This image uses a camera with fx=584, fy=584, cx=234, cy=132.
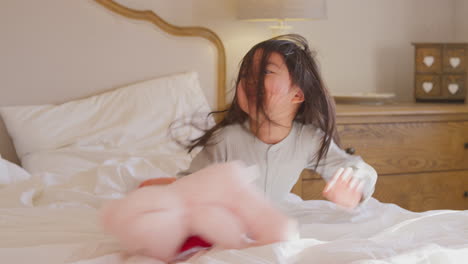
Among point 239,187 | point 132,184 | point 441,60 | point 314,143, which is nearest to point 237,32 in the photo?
point 441,60

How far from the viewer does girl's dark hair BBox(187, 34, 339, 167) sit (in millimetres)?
1144

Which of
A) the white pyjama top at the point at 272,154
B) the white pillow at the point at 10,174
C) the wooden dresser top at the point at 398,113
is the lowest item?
the wooden dresser top at the point at 398,113

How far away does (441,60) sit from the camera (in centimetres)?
268

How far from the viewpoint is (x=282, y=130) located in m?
1.22

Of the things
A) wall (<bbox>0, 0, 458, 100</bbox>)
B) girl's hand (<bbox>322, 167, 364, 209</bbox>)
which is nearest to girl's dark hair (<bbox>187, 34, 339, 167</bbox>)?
girl's hand (<bbox>322, 167, 364, 209</bbox>)

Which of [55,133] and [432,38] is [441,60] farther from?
[55,133]

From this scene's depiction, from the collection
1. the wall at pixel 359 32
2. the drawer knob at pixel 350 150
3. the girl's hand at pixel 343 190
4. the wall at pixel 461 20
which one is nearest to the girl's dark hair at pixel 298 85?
the girl's hand at pixel 343 190

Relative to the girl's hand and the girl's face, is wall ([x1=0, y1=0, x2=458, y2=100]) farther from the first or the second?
the girl's hand

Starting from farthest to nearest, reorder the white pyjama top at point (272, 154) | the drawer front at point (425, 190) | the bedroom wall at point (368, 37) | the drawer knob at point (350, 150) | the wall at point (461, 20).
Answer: the wall at point (461, 20), the bedroom wall at point (368, 37), the drawer front at point (425, 190), the drawer knob at point (350, 150), the white pyjama top at point (272, 154)

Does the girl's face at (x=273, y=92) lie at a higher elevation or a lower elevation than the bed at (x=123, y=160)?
higher

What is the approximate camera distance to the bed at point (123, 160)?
3.11 ft

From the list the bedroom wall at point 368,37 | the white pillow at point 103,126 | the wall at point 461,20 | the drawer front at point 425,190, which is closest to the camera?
the white pillow at point 103,126

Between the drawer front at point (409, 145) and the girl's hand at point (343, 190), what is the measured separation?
1.15 meters

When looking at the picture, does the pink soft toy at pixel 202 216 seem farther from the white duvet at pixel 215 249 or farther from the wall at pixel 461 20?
the wall at pixel 461 20
